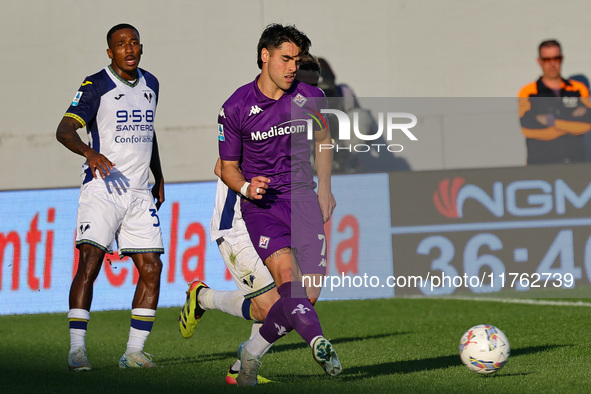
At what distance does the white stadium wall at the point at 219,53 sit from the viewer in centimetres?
1517

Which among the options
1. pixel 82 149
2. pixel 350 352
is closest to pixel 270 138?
pixel 82 149

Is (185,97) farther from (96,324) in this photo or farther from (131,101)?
(131,101)

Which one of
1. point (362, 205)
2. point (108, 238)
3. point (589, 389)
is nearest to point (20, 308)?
point (362, 205)

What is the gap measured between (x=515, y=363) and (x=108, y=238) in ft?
9.05

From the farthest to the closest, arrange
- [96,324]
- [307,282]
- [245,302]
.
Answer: [96,324]
[245,302]
[307,282]

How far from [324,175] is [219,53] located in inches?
398

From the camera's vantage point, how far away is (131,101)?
7.04 m

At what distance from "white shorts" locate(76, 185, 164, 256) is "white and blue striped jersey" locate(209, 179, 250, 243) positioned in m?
0.84

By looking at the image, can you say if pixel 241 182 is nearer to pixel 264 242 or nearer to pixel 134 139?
pixel 264 242

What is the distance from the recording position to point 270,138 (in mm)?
5930

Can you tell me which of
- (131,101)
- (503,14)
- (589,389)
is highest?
(503,14)

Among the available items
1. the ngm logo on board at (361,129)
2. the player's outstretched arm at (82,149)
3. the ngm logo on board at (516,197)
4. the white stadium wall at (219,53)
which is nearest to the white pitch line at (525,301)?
the ngm logo on board at (516,197)

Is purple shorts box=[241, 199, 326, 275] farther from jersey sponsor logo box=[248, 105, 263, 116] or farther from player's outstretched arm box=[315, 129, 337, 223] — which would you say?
jersey sponsor logo box=[248, 105, 263, 116]

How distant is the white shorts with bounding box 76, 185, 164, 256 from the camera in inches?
268
